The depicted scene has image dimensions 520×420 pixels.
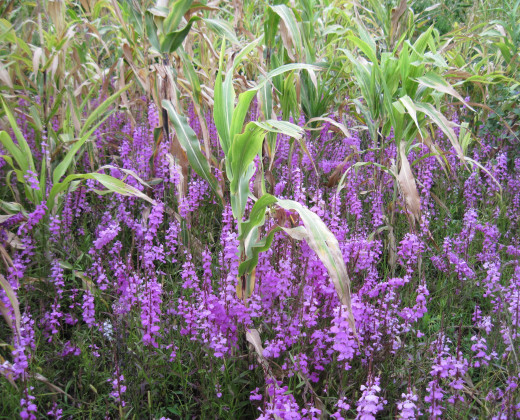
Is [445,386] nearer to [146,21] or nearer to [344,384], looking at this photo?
[344,384]

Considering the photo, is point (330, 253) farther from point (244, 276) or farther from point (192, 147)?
point (192, 147)

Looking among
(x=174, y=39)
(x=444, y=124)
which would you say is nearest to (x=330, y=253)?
(x=444, y=124)

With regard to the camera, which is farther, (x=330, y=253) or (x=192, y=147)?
(x=192, y=147)

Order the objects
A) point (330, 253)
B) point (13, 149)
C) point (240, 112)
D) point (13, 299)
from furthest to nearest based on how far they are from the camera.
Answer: point (13, 149)
point (240, 112)
point (13, 299)
point (330, 253)

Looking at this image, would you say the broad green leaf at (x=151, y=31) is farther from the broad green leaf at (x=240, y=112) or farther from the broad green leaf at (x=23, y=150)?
the broad green leaf at (x=240, y=112)

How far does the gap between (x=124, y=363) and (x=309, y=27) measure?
9.92ft

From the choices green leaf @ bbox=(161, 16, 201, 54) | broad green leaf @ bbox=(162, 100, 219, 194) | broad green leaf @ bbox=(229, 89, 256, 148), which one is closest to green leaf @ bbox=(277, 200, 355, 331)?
broad green leaf @ bbox=(229, 89, 256, 148)

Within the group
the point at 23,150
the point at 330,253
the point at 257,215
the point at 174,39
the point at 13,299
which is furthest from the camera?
the point at 174,39

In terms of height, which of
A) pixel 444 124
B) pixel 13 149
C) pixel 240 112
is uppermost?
pixel 240 112

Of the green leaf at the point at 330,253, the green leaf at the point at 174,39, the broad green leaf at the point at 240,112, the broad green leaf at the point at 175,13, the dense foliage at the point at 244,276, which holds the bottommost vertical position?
the dense foliage at the point at 244,276

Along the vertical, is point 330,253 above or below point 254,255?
above

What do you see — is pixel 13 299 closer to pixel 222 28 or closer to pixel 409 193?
pixel 409 193

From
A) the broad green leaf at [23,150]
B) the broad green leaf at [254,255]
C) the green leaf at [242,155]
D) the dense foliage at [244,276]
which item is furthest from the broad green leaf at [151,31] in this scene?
the broad green leaf at [254,255]

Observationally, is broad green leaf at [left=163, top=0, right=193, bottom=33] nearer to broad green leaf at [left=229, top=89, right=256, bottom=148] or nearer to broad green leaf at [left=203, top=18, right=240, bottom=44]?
broad green leaf at [left=203, top=18, right=240, bottom=44]
